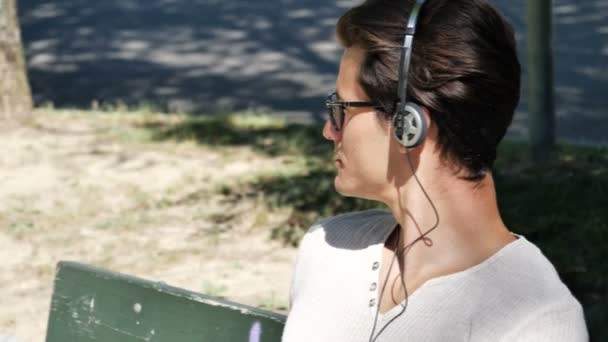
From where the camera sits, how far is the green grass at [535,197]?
16.4 feet

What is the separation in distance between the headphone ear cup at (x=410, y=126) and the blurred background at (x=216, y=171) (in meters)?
2.53

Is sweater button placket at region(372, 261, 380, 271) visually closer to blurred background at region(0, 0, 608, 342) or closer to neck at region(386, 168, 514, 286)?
neck at region(386, 168, 514, 286)

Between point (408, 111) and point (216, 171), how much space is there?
16.6 ft

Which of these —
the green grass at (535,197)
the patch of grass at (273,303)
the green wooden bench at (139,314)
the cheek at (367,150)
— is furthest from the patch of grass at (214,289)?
the cheek at (367,150)

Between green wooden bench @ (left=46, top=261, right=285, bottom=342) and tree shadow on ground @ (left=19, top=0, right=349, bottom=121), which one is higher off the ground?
green wooden bench @ (left=46, top=261, right=285, bottom=342)

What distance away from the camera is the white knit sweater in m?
1.92

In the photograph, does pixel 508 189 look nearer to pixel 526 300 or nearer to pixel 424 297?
pixel 424 297

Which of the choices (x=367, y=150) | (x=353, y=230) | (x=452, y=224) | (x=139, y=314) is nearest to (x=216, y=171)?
(x=139, y=314)

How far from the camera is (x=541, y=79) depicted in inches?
253

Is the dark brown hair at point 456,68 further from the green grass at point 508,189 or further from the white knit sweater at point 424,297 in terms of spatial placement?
the green grass at point 508,189

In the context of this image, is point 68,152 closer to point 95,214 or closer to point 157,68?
point 95,214

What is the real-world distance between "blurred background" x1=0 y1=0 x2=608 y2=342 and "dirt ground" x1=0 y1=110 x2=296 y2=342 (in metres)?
0.01

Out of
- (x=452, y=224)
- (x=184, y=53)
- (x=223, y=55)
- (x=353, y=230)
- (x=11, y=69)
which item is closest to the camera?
(x=452, y=224)

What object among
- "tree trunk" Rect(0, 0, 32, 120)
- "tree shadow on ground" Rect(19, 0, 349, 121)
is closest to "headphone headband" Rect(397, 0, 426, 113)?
"tree trunk" Rect(0, 0, 32, 120)
